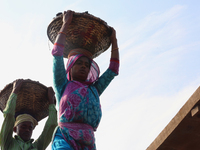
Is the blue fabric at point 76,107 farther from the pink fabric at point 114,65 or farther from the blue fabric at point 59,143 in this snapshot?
the pink fabric at point 114,65

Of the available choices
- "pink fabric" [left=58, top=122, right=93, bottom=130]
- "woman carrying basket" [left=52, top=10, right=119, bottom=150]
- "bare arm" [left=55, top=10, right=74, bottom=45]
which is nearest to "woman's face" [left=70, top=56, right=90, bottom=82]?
"woman carrying basket" [left=52, top=10, right=119, bottom=150]

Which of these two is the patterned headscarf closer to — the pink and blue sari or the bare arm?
the pink and blue sari

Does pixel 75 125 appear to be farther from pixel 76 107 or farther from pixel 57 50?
pixel 57 50

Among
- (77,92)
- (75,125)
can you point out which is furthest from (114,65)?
(75,125)

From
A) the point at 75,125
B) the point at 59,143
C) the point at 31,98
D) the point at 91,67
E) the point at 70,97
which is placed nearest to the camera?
the point at 59,143

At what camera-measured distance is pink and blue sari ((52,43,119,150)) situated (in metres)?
3.42

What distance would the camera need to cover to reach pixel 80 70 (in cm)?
393

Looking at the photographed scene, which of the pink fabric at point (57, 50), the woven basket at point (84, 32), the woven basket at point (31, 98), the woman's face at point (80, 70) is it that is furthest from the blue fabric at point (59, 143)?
the woven basket at point (31, 98)

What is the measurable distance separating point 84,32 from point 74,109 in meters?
0.98

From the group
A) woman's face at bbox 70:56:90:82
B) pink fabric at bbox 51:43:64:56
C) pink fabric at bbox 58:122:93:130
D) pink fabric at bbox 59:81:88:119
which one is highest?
pink fabric at bbox 51:43:64:56

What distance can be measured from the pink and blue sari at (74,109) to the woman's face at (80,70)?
49 millimetres

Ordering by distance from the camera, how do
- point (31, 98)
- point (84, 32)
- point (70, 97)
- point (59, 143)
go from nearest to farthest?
point (59, 143)
point (70, 97)
point (84, 32)
point (31, 98)

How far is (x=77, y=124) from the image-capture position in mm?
3502

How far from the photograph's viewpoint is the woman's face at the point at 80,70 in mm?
3926
